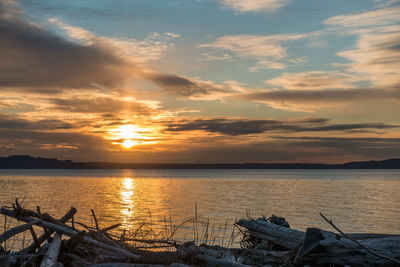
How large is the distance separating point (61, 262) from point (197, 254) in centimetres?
270

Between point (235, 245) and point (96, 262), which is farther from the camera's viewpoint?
point (235, 245)

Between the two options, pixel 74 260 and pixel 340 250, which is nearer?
pixel 340 250

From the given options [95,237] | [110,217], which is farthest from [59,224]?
[110,217]

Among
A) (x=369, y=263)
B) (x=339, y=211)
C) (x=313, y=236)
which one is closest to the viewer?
(x=369, y=263)

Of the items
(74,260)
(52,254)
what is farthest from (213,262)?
(52,254)

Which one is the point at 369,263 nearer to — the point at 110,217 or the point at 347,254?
the point at 347,254

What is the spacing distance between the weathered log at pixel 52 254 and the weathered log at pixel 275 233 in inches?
216

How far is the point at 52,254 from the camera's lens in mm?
7117

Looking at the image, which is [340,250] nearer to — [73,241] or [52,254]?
[73,241]

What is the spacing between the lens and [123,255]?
7.79 meters

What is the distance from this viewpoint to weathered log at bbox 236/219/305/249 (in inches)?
395

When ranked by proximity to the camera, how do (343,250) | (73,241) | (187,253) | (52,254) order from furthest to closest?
(187,253), (73,241), (343,250), (52,254)

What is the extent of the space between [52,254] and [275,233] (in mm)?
5804

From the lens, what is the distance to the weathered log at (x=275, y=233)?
1004cm
